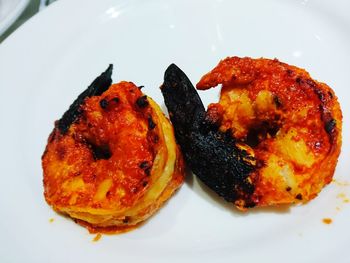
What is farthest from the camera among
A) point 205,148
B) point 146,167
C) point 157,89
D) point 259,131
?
point 157,89

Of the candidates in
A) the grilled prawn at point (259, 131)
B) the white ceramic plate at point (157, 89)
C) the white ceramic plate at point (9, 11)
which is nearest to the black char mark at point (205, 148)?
the grilled prawn at point (259, 131)

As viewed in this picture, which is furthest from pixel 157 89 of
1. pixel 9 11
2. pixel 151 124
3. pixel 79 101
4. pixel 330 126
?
pixel 9 11

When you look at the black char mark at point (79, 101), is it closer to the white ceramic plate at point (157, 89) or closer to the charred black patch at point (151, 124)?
the white ceramic plate at point (157, 89)

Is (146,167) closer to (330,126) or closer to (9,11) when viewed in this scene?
(330,126)

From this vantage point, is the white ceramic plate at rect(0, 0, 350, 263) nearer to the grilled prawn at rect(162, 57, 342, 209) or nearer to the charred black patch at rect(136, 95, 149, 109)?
the grilled prawn at rect(162, 57, 342, 209)

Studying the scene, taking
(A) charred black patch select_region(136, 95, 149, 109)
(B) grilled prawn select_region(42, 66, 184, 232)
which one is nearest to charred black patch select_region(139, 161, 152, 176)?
(B) grilled prawn select_region(42, 66, 184, 232)

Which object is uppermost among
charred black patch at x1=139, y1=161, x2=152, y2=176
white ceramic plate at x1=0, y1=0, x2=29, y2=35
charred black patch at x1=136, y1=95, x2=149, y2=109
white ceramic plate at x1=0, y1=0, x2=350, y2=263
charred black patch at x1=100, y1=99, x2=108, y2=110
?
white ceramic plate at x1=0, y1=0, x2=29, y2=35
